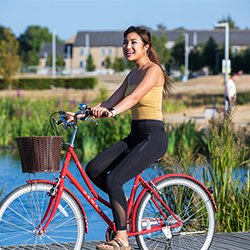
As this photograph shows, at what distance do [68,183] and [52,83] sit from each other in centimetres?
3039

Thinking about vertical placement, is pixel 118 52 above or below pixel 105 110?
above

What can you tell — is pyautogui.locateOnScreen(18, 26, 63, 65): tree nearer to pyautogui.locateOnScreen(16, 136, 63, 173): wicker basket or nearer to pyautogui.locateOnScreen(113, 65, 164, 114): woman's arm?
pyautogui.locateOnScreen(113, 65, 164, 114): woman's arm

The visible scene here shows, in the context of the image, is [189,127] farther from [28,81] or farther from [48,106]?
[28,81]

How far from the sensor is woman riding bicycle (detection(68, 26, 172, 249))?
2.97 meters

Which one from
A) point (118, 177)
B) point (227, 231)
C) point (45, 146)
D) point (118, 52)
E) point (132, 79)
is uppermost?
point (118, 52)

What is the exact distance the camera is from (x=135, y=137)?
3117 millimetres

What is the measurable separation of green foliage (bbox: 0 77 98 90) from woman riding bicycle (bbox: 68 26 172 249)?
111 feet

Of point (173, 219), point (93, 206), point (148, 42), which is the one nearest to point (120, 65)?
point (148, 42)

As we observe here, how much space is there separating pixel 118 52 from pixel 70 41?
13.0m

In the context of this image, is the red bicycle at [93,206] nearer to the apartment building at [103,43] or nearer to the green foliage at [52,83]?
the green foliage at [52,83]

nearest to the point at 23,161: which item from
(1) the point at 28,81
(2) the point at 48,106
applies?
(2) the point at 48,106

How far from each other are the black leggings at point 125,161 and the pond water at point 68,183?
45.5 inches

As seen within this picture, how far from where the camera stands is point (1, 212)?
284cm

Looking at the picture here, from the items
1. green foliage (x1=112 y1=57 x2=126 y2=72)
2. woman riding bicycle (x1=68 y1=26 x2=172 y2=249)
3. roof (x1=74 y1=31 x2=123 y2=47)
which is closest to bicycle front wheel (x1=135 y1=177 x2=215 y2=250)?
woman riding bicycle (x1=68 y1=26 x2=172 y2=249)
